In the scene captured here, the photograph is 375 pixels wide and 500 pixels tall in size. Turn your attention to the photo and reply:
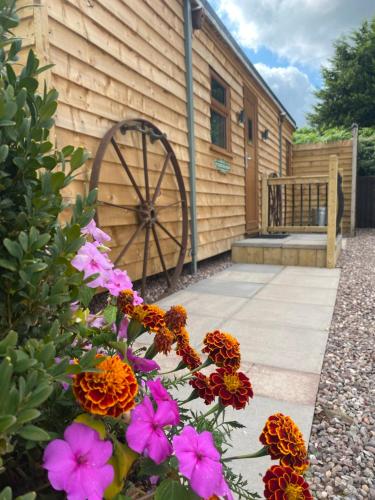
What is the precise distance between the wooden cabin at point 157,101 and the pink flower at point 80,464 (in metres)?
2.21

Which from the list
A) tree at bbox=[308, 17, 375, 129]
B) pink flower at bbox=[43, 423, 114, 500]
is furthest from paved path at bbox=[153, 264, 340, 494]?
tree at bbox=[308, 17, 375, 129]

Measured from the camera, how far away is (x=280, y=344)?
238 cm

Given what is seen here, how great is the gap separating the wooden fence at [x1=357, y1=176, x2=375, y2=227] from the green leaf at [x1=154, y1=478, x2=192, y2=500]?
12496 mm

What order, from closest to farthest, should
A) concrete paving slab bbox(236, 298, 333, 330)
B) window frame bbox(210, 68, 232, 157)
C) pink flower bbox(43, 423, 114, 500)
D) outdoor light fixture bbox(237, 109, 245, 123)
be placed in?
pink flower bbox(43, 423, 114, 500) → concrete paving slab bbox(236, 298, 333, 330) → window frame bbox(210, 68, 232, 157) → outdoor light fixture bbox(237, 109, 245, 123)

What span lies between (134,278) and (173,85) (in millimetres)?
2074

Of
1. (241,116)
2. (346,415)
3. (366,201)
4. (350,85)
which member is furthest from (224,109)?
(350,85)

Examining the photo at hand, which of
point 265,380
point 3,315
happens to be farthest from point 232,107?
point 3,315

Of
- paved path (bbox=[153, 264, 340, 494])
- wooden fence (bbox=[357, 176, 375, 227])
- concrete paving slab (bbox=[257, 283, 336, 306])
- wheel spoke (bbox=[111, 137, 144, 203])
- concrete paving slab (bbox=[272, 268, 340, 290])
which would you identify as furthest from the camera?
wooden fence (bbox=[357, 176, 375, 227])

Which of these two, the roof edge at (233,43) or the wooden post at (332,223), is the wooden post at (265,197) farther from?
the roof edge at (233,43)

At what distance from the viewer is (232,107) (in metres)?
5.93

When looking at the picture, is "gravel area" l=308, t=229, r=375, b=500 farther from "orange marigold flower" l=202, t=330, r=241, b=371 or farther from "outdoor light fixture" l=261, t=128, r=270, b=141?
"outdoor light fixture" l=261, t=128, r=270, b=141

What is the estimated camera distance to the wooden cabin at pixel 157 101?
2615mm

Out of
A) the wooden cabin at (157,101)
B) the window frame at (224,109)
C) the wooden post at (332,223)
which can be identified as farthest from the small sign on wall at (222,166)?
the wooden post at (332,223)

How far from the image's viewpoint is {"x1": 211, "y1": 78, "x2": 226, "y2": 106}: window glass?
525 cm
